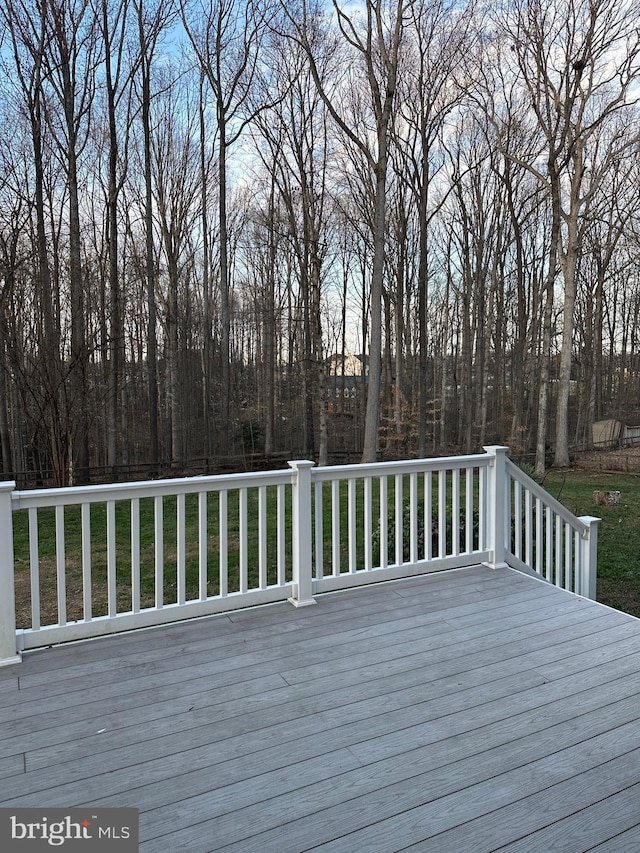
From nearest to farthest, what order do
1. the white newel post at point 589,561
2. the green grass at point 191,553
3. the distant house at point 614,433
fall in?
the white newel post at point 589,561, the green grass at point 191,553, the distant house at point 614,433

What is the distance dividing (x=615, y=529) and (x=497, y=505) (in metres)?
4.41

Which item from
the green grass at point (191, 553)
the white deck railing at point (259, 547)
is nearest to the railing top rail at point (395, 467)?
the white deck railing at point (259, 547)

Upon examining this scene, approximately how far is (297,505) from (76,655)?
139cm

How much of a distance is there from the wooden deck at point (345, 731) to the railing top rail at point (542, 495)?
975 mm

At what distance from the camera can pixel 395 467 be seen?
3.62 m

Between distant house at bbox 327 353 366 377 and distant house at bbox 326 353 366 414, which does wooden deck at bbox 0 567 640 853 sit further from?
distant house at bbox 326 353 366 414

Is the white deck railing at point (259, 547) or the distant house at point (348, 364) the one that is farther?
the distant house at point (348, 364)

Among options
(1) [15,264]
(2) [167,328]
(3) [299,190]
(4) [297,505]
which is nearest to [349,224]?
(3) [299,190]

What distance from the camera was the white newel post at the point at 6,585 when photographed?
2.59m

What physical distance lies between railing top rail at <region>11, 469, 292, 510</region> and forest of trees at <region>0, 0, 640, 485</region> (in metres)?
5.98

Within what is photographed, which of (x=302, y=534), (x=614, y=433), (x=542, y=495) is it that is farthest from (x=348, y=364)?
(x=302, y=534)

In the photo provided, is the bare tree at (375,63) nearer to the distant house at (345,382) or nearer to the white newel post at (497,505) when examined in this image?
the distant house at (345,382)

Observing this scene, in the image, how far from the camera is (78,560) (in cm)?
593

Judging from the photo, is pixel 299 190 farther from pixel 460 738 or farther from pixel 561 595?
pixel 460 738
